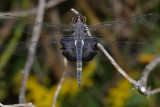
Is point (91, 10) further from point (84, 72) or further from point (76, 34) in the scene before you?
point (76, 34)

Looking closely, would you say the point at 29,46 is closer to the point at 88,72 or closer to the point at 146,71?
the point at 146,71

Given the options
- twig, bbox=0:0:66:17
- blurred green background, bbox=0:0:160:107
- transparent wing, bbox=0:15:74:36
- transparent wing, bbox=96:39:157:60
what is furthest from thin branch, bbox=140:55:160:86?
twig, bbox=0:0:66:17

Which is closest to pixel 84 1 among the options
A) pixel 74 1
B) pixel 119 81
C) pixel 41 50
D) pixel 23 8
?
pixel 74 1

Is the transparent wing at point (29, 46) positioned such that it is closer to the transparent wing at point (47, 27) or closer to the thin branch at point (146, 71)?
the transparent wing at point (47, 27)

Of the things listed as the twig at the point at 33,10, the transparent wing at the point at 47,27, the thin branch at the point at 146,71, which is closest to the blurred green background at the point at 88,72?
the twig at the point at 33,10

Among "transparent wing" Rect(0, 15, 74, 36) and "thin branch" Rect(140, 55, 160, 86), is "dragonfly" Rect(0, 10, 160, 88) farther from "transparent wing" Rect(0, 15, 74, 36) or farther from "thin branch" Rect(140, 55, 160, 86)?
"thin branch" Rect(140, 55, 160, 86)

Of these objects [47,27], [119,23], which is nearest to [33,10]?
[47,27]

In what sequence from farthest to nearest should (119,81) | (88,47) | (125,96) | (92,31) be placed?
1. (119,81)
2. (125,96)
3. (92,31)
4. (88,47)
